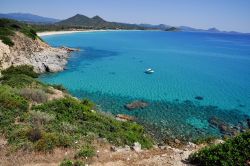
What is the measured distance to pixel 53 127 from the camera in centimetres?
1475

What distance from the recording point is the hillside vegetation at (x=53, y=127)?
499 inches

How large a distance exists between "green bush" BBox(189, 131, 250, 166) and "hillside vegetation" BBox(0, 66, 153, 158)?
4.99m

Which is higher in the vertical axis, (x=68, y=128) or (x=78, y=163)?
(x=78, y=163)

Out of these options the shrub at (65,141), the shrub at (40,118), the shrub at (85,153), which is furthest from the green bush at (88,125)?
the shrub at (85,153)

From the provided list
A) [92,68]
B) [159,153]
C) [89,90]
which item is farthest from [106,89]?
[159,153]

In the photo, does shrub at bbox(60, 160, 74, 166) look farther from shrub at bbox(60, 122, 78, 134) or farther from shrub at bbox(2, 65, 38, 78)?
shrub at bbox(2, 65, 38, 78)

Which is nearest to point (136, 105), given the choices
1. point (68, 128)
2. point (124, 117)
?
point (124, 117)

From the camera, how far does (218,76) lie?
4894cm

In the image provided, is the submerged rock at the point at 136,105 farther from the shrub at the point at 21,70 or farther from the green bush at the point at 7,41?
the green bush at the point at 7,41

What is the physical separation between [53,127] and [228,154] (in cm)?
934

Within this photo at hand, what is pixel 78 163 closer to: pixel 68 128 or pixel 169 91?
pixel 68 128

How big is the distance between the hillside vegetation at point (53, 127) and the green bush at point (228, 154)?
16.4ft

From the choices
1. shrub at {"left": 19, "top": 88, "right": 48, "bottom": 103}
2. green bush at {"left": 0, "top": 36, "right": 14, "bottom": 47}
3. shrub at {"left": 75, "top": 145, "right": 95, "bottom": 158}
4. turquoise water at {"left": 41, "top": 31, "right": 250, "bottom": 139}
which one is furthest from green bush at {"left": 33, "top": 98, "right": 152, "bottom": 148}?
green bush at {"left": 0, "top": 36, "right": 14, "bottom": 47}

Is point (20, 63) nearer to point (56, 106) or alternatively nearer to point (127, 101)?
point (127, 101)
